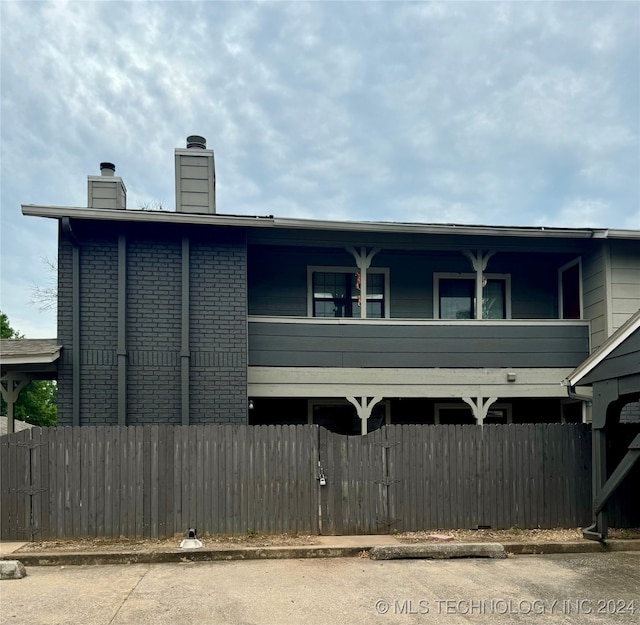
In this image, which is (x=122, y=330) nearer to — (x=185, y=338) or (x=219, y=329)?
(x=185, y=338)

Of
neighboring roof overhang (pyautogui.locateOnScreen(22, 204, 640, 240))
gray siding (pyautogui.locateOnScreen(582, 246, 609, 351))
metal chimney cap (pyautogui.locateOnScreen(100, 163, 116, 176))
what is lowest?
gray siding (pyautogui.locateOnScreen(582, 246, 609, 351))

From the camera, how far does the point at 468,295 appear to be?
43.9ft

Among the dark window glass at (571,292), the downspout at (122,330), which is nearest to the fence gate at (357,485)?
the downspout at (122,330)

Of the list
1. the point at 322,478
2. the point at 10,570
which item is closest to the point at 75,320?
the point at 10,570

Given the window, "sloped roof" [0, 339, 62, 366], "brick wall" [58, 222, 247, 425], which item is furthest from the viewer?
the window

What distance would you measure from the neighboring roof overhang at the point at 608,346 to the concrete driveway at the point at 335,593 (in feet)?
7.98

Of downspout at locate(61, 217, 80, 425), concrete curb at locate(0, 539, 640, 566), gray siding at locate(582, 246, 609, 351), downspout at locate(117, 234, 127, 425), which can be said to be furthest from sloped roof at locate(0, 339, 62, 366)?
gray siding at locate(582, 246, 609, 351)

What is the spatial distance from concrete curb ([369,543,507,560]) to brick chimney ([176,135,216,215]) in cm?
717

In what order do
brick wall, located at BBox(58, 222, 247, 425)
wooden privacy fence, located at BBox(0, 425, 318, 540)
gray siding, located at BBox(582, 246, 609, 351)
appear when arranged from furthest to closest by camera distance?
1. gray siding, located at BBox(582, 246, 609, 351)
2. brick wall, located at BBox(58, 222, 247, 425)
3. wooden privacy fence, located at BBox(0, 425, 318, 540)

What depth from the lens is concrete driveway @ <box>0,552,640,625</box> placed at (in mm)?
5426

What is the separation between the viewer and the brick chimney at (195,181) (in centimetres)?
1152

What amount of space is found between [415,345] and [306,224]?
324 cm

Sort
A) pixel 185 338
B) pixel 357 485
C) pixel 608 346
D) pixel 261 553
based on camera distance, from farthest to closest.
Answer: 1. pixel 185 338
2. pixel 357 485
3. pixel 608 346
4. pixel 261 553

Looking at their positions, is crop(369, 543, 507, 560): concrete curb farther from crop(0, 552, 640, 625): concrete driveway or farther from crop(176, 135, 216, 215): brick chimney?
crop(176, 135, 216, 215): brick chimney
